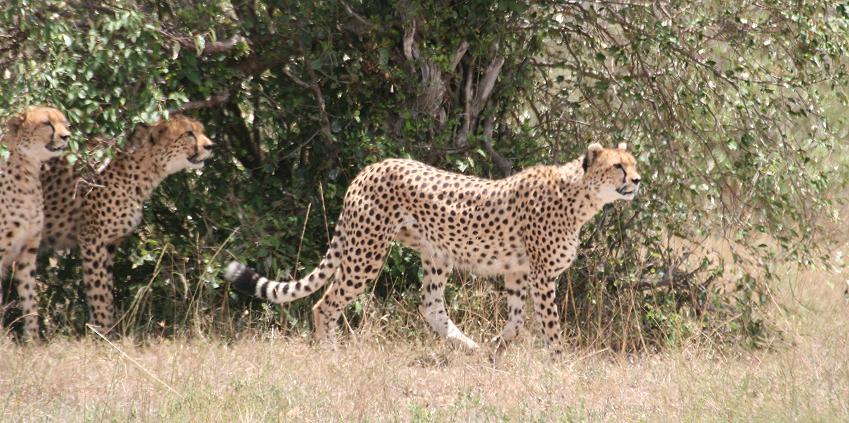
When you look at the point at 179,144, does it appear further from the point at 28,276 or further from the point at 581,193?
the point at 581,193

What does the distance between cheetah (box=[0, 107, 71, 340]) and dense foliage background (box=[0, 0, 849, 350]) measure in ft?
0.90

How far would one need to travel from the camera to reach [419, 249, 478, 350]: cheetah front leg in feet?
21.7

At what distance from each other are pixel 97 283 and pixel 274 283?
3.34 feet

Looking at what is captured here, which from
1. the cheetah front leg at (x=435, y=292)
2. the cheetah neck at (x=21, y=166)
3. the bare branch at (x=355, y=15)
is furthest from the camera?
the cheetah front leg at (x=435, y=292)

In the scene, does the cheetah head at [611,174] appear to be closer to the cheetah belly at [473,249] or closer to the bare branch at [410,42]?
the cheetah belly at [473,249]

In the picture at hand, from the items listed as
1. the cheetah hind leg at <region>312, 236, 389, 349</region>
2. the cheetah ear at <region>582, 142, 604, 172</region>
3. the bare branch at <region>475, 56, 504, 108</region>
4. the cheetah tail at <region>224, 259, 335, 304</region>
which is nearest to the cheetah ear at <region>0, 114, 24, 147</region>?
the cheetah tail at <region>224, 259, 335, 304</region>

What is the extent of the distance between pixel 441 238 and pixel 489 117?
105cm

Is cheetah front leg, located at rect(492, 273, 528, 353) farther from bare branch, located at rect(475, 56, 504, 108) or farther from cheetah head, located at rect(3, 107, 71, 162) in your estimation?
cheetah head, located at rect(3, 107, 71, 162)

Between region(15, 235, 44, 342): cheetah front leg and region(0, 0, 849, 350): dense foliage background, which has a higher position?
region(0, 0, 849, 350): dense foliage background

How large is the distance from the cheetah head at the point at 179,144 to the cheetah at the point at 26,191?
64cm

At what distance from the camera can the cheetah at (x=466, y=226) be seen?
6230 mm

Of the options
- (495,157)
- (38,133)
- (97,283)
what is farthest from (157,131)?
(495,157)

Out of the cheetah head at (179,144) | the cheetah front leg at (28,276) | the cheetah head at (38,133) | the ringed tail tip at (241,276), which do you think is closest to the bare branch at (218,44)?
the cheetah head at (179,144)

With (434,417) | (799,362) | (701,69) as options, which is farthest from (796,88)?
(434,417)
